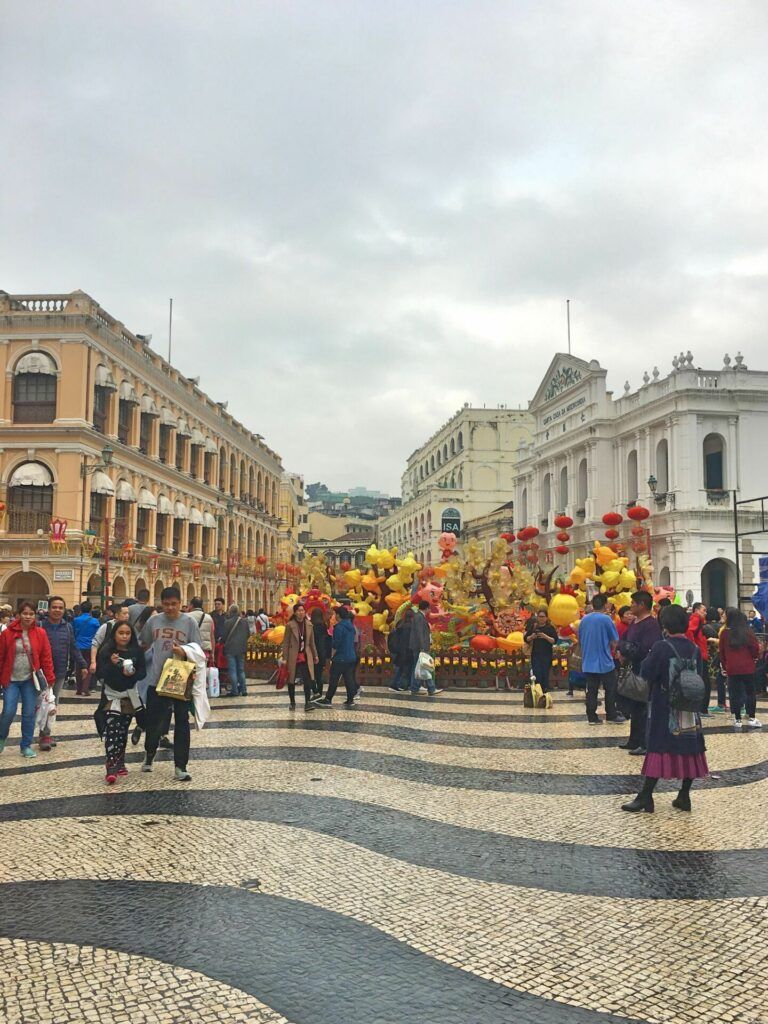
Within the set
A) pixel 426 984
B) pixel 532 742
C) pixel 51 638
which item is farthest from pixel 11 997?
pixel 51 638

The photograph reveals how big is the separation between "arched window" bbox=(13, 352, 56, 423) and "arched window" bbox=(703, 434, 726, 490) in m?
29.0

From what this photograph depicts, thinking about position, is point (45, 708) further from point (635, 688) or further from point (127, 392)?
point (127, 392)

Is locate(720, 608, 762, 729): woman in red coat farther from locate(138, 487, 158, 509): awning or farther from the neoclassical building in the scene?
the neoclassical building

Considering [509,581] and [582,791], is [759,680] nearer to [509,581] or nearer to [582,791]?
[509,581]

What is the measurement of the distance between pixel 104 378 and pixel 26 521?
21.0ft

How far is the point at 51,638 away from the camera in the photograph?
1055 cm

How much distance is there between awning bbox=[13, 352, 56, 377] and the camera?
3033cm

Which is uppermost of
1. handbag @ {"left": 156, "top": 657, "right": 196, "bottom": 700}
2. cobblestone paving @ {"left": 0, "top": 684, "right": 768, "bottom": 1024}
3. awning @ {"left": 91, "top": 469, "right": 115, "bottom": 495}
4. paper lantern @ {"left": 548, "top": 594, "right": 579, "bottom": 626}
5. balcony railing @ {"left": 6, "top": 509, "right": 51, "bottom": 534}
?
Result: awning @ {"left": 91, "top": 469, "right": 115, "bottom": 495}

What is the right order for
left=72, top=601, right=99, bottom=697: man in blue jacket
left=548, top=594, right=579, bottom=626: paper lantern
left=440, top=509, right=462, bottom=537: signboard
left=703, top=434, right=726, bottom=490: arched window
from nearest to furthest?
left=72, top=601, right=99, bottom=697: man in blue jacket
left=548, top=594, right=579, bottom=626: paper lantern
left=703, top=434, right=726, bottom=490: arched window
left=440, top=509, right=462, bottom=537: signboard

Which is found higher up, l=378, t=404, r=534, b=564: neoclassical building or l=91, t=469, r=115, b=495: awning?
l=378, t=404, r=534, b=564: neoclassical building

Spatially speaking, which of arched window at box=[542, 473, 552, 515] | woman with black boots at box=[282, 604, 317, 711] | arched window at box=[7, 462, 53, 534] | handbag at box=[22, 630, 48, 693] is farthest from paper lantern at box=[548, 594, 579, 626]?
arched window at box=[542, 473, 552, 515]

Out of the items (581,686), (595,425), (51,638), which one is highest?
(595,425)

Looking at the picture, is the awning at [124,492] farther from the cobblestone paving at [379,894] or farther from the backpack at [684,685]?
the backpack at [684,685]

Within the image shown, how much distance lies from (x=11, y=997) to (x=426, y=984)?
5.62 ft
